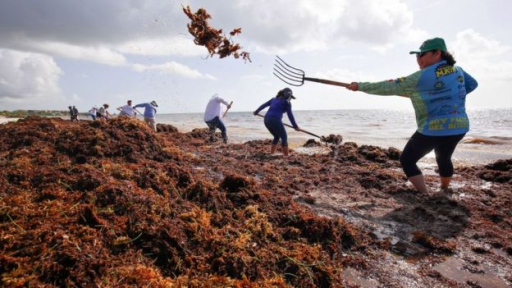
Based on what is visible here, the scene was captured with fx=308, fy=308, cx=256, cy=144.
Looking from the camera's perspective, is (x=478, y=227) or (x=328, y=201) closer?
(x=478, y=227)

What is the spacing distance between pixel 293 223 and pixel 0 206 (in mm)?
2622

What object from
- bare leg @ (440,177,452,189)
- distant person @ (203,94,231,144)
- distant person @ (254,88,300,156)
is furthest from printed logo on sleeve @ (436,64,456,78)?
distant person @ (203,94,231,144)

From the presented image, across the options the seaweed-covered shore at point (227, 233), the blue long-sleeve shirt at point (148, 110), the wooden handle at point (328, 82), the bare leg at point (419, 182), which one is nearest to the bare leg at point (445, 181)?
the seaweed-covered shore at point (227, 233)

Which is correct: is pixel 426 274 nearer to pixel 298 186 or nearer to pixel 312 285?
pixel 312 285

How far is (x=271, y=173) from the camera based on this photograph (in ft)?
20.6

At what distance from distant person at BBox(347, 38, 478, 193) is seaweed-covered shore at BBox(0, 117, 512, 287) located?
0.91 meters

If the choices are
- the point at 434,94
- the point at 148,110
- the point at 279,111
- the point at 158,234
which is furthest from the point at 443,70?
the point at 148,110

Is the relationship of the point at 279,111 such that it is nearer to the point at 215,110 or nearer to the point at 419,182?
the point at 215,110

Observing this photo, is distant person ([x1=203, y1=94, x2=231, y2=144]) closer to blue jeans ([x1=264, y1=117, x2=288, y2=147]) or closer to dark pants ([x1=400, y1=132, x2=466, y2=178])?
blue jeans ([x1=264, y1=117, x2=288, y2=147])

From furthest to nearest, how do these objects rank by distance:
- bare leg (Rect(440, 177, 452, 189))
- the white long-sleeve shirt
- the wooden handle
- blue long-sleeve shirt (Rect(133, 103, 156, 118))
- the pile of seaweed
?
1. blue long-sleeve shirt (Rect(133, 103, 156, 118))
2. the white long-sleeve shirt
3. the wooden handle
4. bare leg (Rect(440, 177, 452, 189))
5. the pile of seaweed

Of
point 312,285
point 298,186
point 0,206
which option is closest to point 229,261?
point 312,285

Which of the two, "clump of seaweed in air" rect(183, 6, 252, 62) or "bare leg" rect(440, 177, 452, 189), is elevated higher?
"clump of seaweed in air" rect(183, 6, 252, 62)

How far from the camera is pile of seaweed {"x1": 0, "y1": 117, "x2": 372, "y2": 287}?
6.62ft

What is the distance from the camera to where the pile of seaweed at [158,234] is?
6.62 ft
